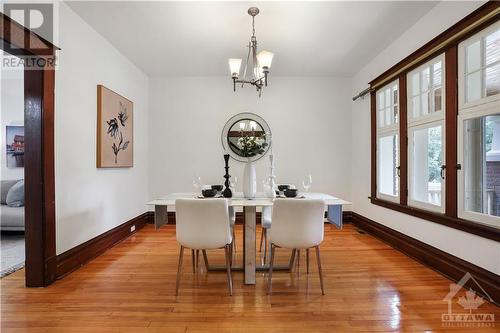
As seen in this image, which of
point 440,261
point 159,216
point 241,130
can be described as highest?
point 241,130

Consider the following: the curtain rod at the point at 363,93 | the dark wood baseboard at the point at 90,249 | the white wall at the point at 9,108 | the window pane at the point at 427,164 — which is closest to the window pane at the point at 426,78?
the window pane at the point at 427,164

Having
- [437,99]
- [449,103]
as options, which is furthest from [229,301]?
[437,99]

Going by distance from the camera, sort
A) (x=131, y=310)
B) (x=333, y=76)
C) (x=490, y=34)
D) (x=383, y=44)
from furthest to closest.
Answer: (x=333, y=76) → (x=383, y=44) → (x=490, y=34) → (x=131, y=310)

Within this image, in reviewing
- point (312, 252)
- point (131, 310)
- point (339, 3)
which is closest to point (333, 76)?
point (339, 3)

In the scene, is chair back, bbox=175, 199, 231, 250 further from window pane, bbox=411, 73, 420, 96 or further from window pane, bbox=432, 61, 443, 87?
window pane, bbox=411, 73, 420, 96

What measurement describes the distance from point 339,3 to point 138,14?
196cm

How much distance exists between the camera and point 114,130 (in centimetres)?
334

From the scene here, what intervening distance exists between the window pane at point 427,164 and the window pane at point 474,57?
58 centimetres

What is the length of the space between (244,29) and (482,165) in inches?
103

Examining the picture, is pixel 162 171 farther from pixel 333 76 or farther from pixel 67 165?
pixel 333 76

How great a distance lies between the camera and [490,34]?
2033mm

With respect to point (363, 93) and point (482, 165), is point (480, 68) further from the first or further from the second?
point (363, 93)

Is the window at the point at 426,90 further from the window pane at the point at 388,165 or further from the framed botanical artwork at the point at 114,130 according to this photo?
the framed botanical artwork at the point at 114,130

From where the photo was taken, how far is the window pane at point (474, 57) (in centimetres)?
215
